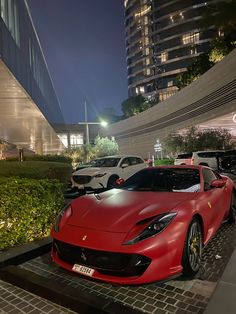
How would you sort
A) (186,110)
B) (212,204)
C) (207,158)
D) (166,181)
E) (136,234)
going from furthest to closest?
(186,110) → (207,158) → (166,181) → (212,204) → (136,234)

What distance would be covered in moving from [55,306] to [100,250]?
80 centimetres

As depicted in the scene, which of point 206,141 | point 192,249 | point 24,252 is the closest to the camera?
point 192,249

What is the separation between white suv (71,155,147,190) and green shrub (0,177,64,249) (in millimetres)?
6159

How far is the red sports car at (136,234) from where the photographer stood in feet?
11.4

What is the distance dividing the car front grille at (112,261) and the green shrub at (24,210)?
1.72 metres

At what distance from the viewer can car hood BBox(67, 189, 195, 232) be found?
3.84 meters

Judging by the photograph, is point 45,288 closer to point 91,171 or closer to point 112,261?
point 112,261

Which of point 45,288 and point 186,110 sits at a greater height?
point 186,110

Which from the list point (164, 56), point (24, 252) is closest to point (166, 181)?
point (24, 252)

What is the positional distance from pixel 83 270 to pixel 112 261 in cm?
38

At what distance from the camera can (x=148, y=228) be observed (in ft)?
12.0

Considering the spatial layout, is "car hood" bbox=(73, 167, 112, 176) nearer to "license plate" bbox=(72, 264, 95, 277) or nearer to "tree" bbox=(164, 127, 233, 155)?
"license plate" bbox=(72, 264, 95, 277)

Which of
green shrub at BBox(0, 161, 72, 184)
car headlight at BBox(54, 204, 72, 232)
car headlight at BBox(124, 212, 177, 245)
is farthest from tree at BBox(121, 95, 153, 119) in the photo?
car headlight at BBox(124, 212, 177, 245)

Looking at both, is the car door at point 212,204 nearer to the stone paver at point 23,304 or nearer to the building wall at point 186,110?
the stone paver at point 23,304
